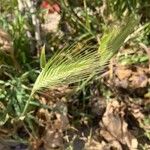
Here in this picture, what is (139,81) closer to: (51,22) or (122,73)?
(122,73)

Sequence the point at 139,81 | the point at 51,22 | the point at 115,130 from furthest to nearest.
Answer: the point at 51,22, the point at 139,81, the point at 115,130

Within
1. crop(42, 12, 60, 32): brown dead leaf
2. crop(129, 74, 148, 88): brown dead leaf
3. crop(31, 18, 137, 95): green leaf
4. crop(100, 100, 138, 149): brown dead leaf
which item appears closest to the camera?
crop(31, 18, 137, 95): green leaf

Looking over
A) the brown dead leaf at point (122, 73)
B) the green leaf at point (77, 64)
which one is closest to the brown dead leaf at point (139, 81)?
the brown dead leaf at point (122, 73)

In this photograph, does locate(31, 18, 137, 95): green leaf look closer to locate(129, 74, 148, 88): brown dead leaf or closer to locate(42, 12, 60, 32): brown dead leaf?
locate(129, 74, 148, 88): brown dead leaf

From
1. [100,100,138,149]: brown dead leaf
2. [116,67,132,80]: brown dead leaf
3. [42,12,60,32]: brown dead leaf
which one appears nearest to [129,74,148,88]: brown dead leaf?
[116,67,132,80]: brown dead leaf

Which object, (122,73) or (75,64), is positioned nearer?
(75,64)

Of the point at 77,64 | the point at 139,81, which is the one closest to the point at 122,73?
the point at 139,81

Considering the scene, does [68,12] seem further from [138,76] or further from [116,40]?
[116,40]

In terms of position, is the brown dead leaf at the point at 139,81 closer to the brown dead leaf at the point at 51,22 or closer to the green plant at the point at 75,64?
the green plant at the point at 75,64

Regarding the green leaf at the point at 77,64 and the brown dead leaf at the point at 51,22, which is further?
the brown dead leaf at the point at 51,22
